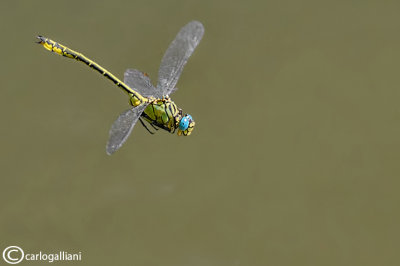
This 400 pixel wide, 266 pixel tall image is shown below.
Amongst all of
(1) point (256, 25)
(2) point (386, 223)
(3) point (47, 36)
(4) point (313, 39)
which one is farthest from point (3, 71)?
(2) point (386, 223)

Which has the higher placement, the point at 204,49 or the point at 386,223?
the point at 204,49

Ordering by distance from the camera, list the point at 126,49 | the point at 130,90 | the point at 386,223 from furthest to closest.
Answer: the point at 126,49
the point at 130,90
the point at 386,223

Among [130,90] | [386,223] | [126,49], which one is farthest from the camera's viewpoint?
[126,49]

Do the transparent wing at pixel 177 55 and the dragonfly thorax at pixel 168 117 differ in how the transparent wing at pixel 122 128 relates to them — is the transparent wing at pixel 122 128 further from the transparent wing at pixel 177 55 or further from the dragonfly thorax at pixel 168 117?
the transparent wing at pixel 177 55

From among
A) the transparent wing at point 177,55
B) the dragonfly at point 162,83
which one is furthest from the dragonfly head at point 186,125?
the transparent wing at point 177,55

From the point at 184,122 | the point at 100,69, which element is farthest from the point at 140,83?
the point at 184,122

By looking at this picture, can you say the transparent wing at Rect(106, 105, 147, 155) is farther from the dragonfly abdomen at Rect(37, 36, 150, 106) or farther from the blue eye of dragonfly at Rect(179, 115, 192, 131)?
the blue eye of dragonfly at Rect(179, 115, 192, 131)

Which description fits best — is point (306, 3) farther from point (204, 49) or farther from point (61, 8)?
point (61, 8)
